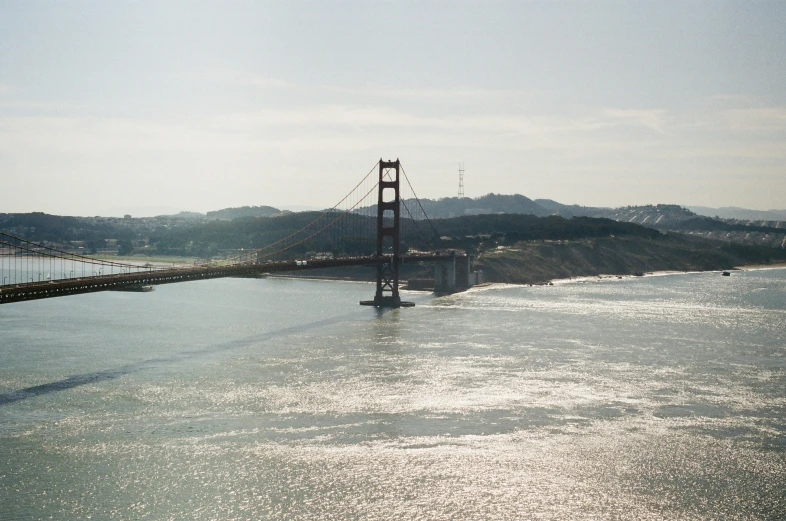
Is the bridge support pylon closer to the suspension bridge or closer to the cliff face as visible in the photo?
the suspension bridge

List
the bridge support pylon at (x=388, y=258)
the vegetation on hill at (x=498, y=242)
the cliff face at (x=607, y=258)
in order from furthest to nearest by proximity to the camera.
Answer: the vegetation on hill at (x=498, y=242)
the cliff face at (x=607, y=258)
the bridge support pylon at (x=388, y=258)

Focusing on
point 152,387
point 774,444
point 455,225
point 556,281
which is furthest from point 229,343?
point 455,225

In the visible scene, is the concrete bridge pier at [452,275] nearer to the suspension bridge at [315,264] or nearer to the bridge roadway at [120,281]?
the suspension bridge at [315,264]

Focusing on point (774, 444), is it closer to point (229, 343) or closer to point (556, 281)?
point (229, 343)

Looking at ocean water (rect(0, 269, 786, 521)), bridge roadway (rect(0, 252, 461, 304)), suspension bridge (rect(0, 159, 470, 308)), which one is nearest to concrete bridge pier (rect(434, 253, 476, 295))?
suspension bridge (rect(0, 159, 470, 308))

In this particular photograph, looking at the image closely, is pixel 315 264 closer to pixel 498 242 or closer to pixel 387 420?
pixel 387 420

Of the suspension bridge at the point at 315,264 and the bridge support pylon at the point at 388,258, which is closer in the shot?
the suspension bridge at the point at 315,264

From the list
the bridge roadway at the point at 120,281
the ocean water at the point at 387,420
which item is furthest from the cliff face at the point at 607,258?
the ocean water at the point at 387,420
